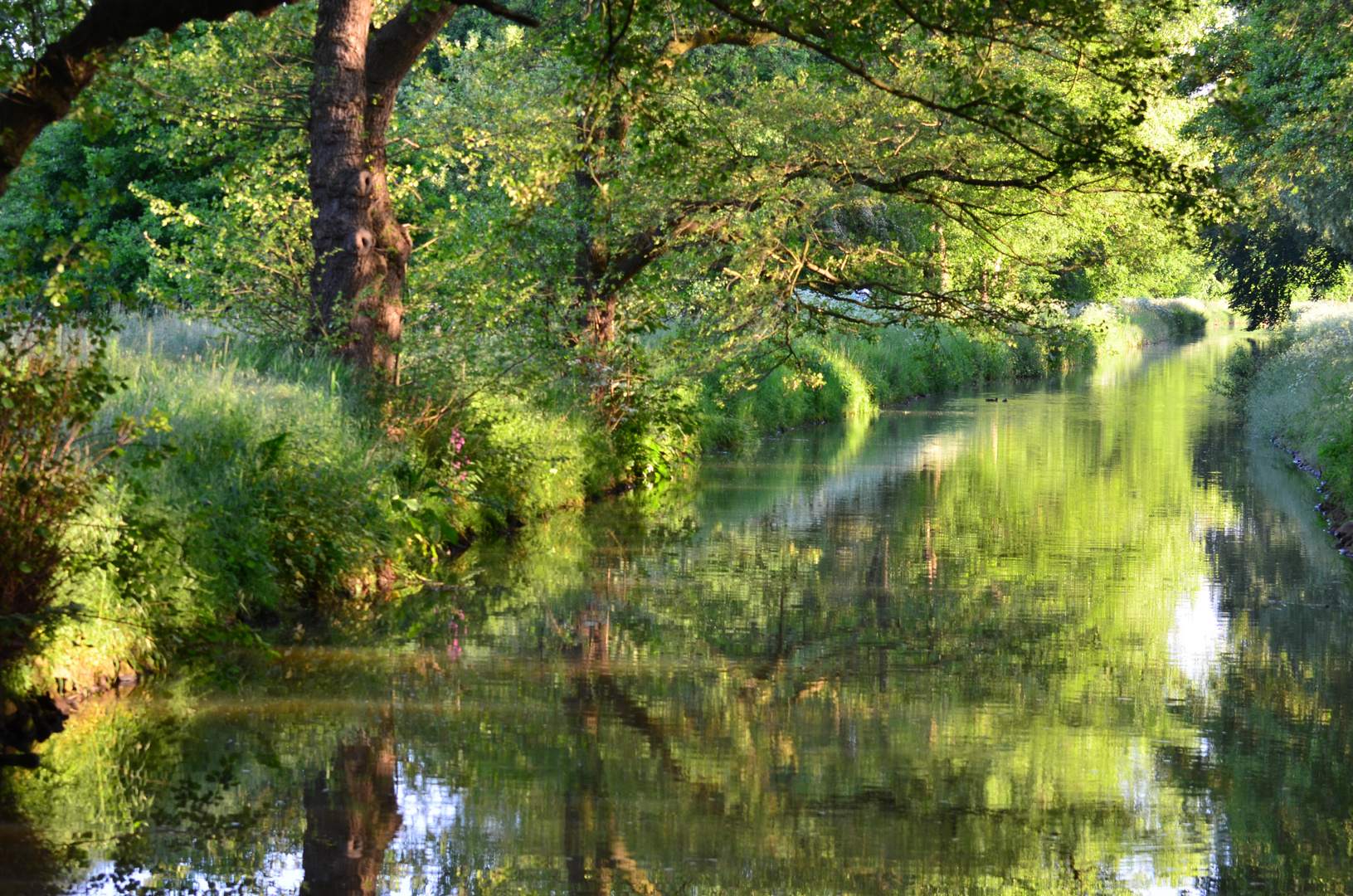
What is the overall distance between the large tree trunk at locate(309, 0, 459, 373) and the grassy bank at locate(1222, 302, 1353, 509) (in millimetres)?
10965

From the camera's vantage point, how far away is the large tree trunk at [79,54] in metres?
6.65

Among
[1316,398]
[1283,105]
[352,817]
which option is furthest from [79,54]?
[1316,398]

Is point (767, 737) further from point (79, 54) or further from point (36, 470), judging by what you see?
point (79, 54)

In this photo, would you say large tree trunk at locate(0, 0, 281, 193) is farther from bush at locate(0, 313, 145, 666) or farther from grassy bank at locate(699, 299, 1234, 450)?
grassy bank at locate(699, 299, 1234, 450)

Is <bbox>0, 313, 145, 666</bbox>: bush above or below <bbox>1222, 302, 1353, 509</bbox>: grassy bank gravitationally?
below

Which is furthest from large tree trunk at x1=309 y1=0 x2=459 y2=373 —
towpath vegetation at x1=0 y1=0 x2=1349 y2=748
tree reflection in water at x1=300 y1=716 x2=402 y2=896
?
tree reflection in water at x1=300 y1=716 x2=402 y2=896

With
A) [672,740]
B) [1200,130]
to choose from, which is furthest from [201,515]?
[1200,130]

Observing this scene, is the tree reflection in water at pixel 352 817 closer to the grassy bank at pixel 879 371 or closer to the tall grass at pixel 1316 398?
the grassy bank at pixel 879 371

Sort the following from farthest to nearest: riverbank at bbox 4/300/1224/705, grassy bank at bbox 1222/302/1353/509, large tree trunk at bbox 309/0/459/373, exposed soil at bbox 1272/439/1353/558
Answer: grassy bank at bbox 1222/302/1353/509 → exposed soil at bbox 1272/439/1353/558 → large tree trunk at bbox 309/0/459/373 → riverbank at bbox 4/300/1224/705

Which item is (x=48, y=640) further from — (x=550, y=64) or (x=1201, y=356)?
(x=1201, y=356)

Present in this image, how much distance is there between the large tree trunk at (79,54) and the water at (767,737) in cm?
305

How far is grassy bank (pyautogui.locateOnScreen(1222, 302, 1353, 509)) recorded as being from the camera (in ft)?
62.6

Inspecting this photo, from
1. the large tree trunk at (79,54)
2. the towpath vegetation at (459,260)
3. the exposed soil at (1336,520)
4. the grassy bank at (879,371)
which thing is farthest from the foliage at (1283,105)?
the large tree trunk at (79,54)

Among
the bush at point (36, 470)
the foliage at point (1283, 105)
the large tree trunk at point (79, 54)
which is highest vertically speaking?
the foliage at point (1283, 105)
